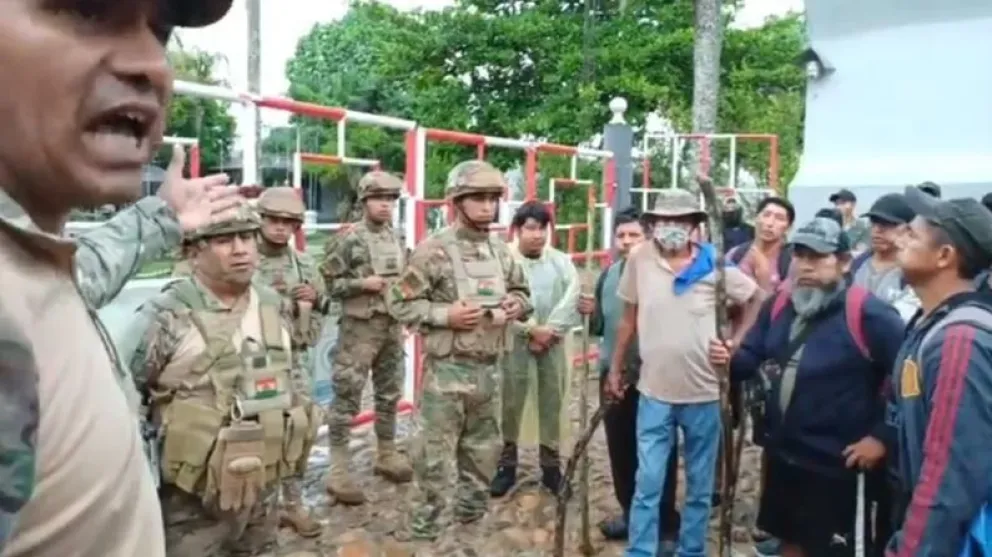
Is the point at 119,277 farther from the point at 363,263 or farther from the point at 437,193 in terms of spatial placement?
the point at 437,193

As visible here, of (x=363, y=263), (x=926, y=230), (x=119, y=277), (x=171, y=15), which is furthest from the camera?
(x=363, y=263)

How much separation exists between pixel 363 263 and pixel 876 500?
3237mm

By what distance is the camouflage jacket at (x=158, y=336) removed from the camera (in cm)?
309

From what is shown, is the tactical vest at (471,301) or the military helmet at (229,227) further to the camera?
the tactical vest at (471,301)

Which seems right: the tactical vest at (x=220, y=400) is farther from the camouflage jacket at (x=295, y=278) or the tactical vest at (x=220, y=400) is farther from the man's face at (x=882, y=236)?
the man's face at (x=882, y=236)

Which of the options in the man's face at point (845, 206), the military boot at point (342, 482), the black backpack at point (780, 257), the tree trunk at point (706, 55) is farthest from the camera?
the tree trunk at point (706, 55)

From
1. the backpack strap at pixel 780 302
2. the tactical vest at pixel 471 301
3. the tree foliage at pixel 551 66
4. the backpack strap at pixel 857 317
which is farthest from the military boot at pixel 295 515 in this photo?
the tree foliage at pixel 551 66

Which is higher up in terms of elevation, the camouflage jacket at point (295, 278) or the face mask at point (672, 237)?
the face mask at point (672, 237)

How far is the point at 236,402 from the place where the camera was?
3.20 meters

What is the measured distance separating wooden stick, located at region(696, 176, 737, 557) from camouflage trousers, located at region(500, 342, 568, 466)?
1.80 meters

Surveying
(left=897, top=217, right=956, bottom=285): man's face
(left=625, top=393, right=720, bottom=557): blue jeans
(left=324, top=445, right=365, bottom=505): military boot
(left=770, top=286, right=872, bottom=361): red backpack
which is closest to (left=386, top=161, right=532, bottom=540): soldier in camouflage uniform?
(left=324, top=445, right=365, bottom=505): military boot

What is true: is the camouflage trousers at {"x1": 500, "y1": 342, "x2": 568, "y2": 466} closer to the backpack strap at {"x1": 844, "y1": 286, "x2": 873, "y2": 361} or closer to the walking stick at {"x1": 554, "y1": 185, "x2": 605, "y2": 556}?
the walking stick at {"x1": 554, "y1": 185, "x2": 605, "y2": 556}

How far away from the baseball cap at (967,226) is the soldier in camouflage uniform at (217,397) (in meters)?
2.05

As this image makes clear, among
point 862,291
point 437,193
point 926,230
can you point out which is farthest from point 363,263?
point 437,193
